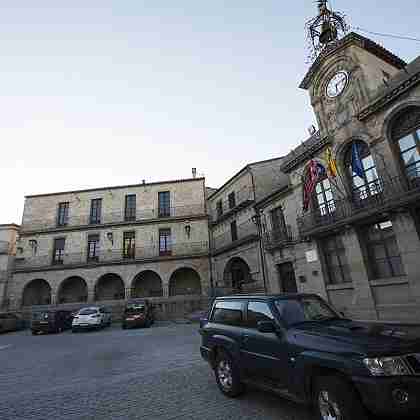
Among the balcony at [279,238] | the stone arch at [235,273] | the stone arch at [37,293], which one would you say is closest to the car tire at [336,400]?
the balcony at [279,238]

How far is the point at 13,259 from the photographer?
2755 centimetres

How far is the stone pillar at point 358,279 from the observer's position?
1136 centimetres

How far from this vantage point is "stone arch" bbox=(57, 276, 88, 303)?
25.6 meters

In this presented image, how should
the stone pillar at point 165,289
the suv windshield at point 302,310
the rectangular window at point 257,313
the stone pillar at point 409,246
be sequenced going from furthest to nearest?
the stone pillar at point 165,289 < the stone pillar at point 409,246 < the rectangular window at point 257,313 < the suv windshield at point 302,310

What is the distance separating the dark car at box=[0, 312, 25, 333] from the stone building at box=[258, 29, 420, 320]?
20.2 m

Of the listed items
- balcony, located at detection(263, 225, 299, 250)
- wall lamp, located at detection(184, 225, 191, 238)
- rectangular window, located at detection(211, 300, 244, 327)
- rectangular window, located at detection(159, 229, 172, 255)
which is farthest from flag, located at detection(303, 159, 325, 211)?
rectangular window, located at detection(159, 229, 172, 255)

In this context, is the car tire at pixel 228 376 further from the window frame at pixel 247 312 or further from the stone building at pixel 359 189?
the stone building at pixel 359 189

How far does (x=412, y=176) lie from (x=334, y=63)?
719cm

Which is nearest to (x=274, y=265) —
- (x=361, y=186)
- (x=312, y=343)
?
(x=361, y=186)

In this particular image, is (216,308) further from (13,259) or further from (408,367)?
(13,259)

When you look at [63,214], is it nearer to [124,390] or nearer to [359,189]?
[124,390]

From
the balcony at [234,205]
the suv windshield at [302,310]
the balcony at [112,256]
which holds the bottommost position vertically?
the suv windshield at [302,310]

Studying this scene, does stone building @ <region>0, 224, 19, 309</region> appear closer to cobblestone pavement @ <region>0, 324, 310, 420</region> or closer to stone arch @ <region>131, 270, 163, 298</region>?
stone arch @ <region>131, 270, 163, 298</region>

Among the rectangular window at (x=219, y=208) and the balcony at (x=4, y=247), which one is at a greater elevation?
the rectangular window at (x=219, y=208)
